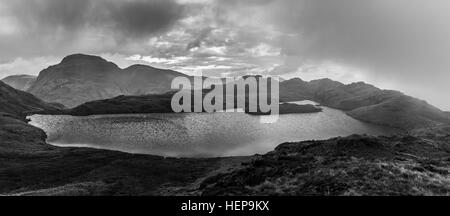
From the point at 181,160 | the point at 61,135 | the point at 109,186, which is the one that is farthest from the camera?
the point at 61,135

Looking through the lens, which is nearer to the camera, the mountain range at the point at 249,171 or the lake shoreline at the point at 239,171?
the mountain range at the point at 249,171

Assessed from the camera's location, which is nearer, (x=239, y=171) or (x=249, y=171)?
(x=249, y=171)

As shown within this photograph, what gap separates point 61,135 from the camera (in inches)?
4988

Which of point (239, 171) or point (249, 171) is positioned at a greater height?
point (249, 171)

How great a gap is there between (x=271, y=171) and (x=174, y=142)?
63711 millimetres

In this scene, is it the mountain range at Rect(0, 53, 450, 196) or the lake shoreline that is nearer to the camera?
the mountain range at Rect(0, 53, 450, 196)
